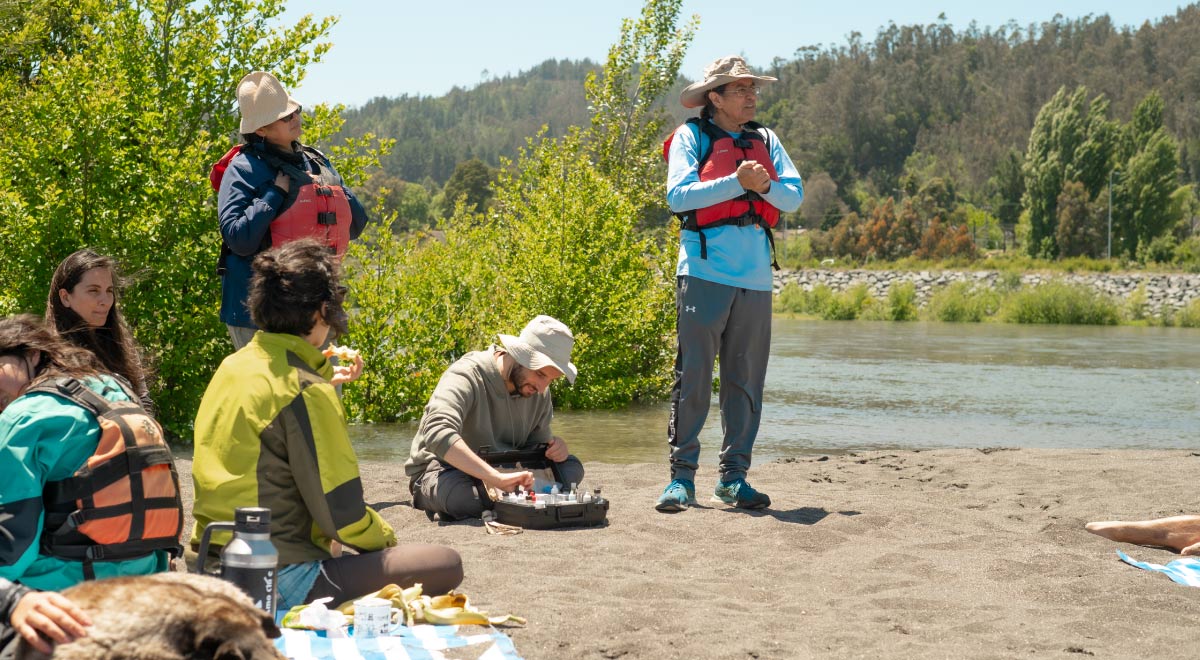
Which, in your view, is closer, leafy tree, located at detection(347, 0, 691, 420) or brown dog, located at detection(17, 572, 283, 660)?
brown dog, located at detection(17, 572, 283, 660)

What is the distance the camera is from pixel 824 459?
9.31 m

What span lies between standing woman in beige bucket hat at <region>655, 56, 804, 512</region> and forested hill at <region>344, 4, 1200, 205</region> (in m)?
102

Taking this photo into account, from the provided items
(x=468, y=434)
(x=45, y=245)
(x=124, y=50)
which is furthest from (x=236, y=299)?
(x=124, y=50)

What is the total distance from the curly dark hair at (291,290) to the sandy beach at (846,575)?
3.90 feet

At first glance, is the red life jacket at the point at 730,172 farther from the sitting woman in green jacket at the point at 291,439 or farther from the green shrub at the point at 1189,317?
the green shrub at the point at 1189,317

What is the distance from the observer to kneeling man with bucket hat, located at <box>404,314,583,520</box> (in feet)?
18.7

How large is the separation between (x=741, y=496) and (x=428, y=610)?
272 centimetres

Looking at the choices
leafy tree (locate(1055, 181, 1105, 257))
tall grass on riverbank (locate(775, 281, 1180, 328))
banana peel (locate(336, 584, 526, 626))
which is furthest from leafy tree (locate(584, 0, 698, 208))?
leafy tree (locate(1055, 181, 1105, 257))

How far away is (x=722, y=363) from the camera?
21.9ft

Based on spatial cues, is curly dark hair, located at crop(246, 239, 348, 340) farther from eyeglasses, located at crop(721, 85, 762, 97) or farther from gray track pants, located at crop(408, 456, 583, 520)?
eyeglasses, located at crop(721, 85, 762, 97)

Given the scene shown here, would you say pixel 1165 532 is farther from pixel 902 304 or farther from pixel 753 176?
pixel 902 304

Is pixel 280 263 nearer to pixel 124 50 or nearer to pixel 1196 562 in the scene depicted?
pixel 1196 562

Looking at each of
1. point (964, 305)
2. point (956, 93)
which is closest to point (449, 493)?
point (964, 305)

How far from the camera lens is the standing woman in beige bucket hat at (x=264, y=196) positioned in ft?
19.0
